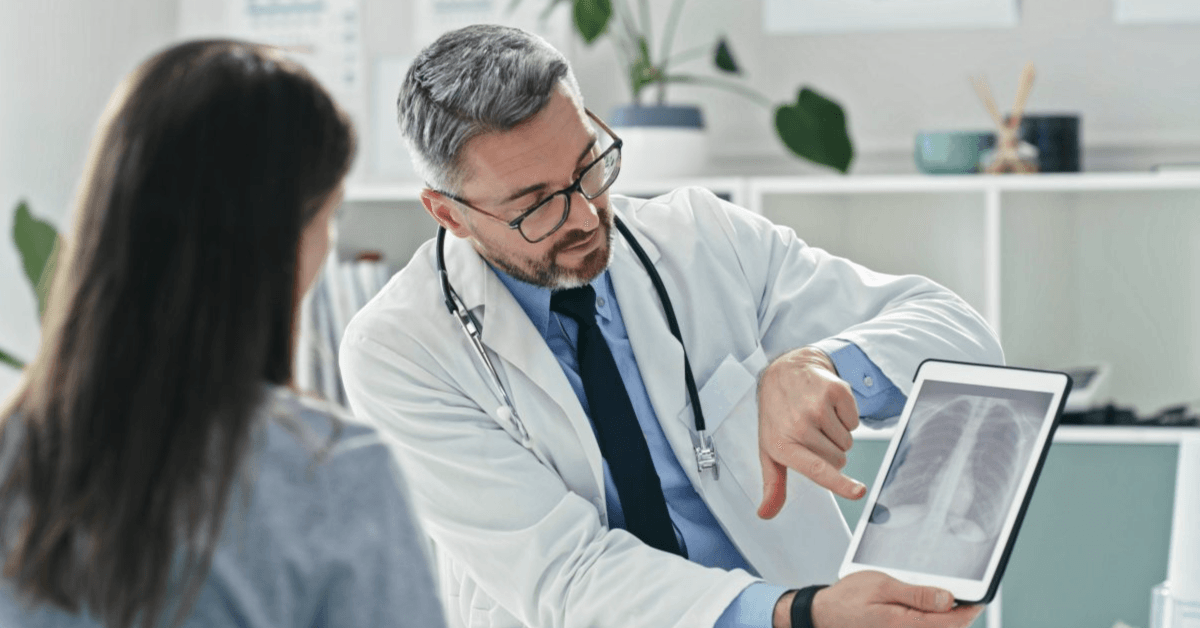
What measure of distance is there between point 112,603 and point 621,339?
903mm

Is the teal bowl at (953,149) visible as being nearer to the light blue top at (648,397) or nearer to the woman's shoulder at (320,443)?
the light blue top at (648,397)

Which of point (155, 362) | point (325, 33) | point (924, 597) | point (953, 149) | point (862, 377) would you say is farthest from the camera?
point (325, 33)

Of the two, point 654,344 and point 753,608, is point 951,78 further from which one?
point 753,608

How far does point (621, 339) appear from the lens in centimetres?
155

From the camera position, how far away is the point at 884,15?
278 cm

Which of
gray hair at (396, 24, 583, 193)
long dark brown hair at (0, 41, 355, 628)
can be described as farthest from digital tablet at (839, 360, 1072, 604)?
long dark brown hair at (0, 41, 355, 628)

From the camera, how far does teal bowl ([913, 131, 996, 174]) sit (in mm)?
2551

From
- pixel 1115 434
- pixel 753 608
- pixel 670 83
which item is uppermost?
pixel 670 83

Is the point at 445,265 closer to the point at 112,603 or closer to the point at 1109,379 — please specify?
the point at 112,603

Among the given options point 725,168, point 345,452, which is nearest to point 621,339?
point 345,452

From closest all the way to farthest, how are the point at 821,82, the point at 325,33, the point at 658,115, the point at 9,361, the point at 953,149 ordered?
1. the point at 9,361
2. the point at 953,149
3. the point at 658,115
4. the point at 821,82
5. the point at 325,33

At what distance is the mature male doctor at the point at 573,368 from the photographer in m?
1.36

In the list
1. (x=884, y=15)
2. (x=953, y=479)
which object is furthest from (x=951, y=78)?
(x=953, y=479)

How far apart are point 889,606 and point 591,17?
5.83 ft
